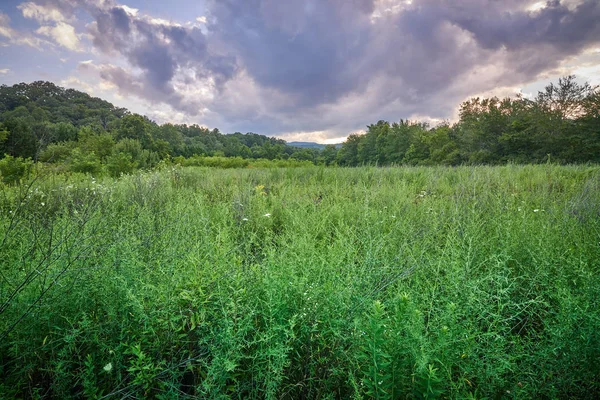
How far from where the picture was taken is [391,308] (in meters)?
1.89

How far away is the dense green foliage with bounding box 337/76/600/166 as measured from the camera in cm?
2719

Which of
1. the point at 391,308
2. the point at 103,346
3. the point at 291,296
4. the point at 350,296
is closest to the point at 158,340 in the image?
the point at 103,346

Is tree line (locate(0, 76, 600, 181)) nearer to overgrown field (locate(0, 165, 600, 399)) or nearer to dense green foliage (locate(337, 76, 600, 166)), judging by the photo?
dense green foliage (locate(337, 76, 600, 166))

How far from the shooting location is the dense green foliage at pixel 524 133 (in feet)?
89.2

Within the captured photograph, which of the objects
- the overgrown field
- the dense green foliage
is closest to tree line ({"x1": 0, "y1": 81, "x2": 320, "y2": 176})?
the overgrown field

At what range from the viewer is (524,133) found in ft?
102

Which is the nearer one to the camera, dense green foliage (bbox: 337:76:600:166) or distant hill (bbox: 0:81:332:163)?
distant hill (bbox: 0:81:332:163)

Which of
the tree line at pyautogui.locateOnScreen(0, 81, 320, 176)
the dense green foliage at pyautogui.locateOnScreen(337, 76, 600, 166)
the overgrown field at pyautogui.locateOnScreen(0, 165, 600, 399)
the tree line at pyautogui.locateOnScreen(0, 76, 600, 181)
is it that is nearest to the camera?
the overgrown field at pyautogui.locateOnScreen(0, 165, 600, 399)

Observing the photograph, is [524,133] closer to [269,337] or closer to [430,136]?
[430,136]

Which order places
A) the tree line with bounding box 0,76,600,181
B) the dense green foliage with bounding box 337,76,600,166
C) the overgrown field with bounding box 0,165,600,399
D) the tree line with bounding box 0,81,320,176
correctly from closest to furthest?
the overgrown field with bounding box 0,165,600,399
the tree line with bounding box 0,81,320,176
the tree line with bounding box 0,76,600,181
the dense green foliage with bounding box 337,76,600,166

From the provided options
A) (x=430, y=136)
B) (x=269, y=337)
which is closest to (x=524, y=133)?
(x=430, y=136)

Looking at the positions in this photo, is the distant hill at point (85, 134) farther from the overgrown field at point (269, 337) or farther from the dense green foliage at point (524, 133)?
the dense green foliage at point (524, 133)

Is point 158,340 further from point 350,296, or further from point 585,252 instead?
point 585,252

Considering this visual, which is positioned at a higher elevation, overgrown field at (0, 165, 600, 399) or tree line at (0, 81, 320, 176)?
tree line at (0, 81, 320, 176)
